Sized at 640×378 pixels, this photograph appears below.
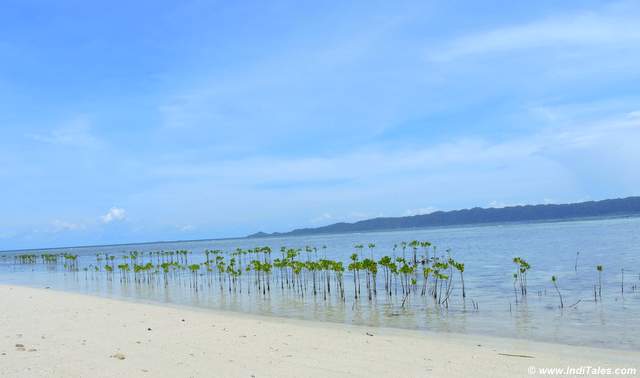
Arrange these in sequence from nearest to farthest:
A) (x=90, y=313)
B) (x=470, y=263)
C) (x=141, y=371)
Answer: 1. (x=141, y=371)
2. (x=90, y=313)
3. (x=470, y=263)

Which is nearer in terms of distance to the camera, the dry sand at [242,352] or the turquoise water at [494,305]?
the dry sand at [242,352]

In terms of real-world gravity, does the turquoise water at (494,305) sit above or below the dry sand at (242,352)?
below

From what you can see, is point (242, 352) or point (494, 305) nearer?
point (242, 352)

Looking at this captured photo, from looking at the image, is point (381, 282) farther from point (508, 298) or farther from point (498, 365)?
point (498, 365)

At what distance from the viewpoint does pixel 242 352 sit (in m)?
8.55

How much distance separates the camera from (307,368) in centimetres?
745

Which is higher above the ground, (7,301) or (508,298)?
(7,301)

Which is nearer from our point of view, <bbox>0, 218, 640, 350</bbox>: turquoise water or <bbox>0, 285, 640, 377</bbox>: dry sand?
<bbox>0, 285, 640, 377</bbox>: dry sand

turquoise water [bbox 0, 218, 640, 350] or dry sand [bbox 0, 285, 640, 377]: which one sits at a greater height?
dry sand [bbox 0, 285, 640, 377]

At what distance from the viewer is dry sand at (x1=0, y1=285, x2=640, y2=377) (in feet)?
23.8

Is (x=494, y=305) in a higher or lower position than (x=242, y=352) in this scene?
lower

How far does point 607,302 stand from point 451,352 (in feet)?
33.1

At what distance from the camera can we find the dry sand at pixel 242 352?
23.8ft

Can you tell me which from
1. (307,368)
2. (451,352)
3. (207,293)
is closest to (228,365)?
(307,368)
